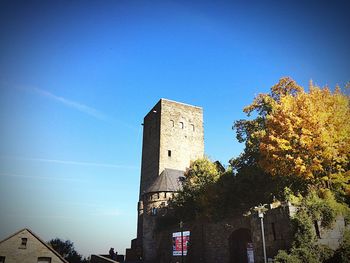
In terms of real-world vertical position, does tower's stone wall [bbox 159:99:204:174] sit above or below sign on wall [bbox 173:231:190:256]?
above

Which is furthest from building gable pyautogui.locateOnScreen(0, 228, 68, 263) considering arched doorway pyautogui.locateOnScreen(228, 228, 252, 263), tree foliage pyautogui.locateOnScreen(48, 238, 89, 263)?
arched doorway pyautogui.locateOnScreen(228, 228, 252, 263)

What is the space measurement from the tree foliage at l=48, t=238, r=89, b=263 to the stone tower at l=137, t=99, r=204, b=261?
32.8ft

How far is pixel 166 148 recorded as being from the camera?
40188 mm

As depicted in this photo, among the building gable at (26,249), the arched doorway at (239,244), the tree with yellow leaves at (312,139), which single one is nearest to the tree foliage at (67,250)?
the building gable at (26,249)

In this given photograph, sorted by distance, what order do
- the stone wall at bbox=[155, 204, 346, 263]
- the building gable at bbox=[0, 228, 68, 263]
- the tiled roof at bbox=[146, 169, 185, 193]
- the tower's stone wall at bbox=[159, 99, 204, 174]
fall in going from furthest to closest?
the tower's stone wall at bbox=[159, 99, 204, 174] → the tiled roof at bbox=[146, 169, 185, 193] → the building gable at bbox=[0, 228, 68, 263] → the stone wall at bbox=[155, 204, 346, 263]

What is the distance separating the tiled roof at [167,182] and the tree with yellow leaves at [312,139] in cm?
1501

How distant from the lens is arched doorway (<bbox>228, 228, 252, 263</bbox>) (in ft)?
66.7

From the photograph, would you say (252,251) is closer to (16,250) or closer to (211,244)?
(211,244)

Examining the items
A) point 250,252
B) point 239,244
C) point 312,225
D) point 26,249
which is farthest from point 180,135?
point 312,225

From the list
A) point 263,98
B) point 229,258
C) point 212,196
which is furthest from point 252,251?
point 263,98

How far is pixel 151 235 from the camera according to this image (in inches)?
1220

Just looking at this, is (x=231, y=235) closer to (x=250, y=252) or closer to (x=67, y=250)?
(x=250, y=252)

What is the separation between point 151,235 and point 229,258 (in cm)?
1259

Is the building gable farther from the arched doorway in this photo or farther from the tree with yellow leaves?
the tree with yellow leaves
